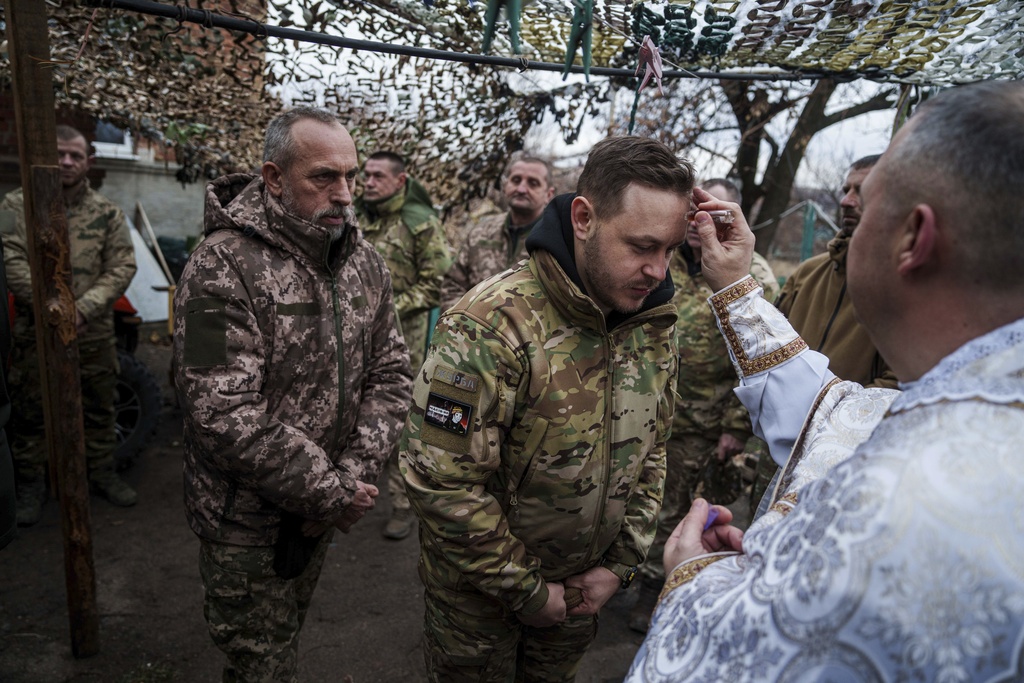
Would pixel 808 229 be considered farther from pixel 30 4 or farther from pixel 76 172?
pixel 30 4

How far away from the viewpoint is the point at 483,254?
197 inches

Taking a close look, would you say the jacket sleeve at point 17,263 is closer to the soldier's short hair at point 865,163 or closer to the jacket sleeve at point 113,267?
the jacket sleeve at point 113,267

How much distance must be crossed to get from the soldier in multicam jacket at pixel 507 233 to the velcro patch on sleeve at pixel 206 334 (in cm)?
262

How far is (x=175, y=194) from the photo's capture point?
37.2ft

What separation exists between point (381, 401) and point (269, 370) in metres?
0.48

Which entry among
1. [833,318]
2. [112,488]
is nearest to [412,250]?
[112,488]

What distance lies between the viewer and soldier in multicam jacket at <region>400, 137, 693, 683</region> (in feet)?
6.20

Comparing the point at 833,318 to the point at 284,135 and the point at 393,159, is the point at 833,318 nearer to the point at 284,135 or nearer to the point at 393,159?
the point at 284,135

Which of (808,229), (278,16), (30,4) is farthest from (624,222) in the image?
(808,229)

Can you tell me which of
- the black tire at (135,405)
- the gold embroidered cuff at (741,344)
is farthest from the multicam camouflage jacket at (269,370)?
the black tire at (135,405)

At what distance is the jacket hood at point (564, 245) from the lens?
199 cm

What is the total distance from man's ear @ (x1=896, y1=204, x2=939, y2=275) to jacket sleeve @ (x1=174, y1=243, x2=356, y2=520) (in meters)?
1.91

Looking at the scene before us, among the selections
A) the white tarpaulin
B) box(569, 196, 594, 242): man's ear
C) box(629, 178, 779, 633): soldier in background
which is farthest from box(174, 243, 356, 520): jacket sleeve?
the white tarpaulin

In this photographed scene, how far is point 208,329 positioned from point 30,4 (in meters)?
1.36
